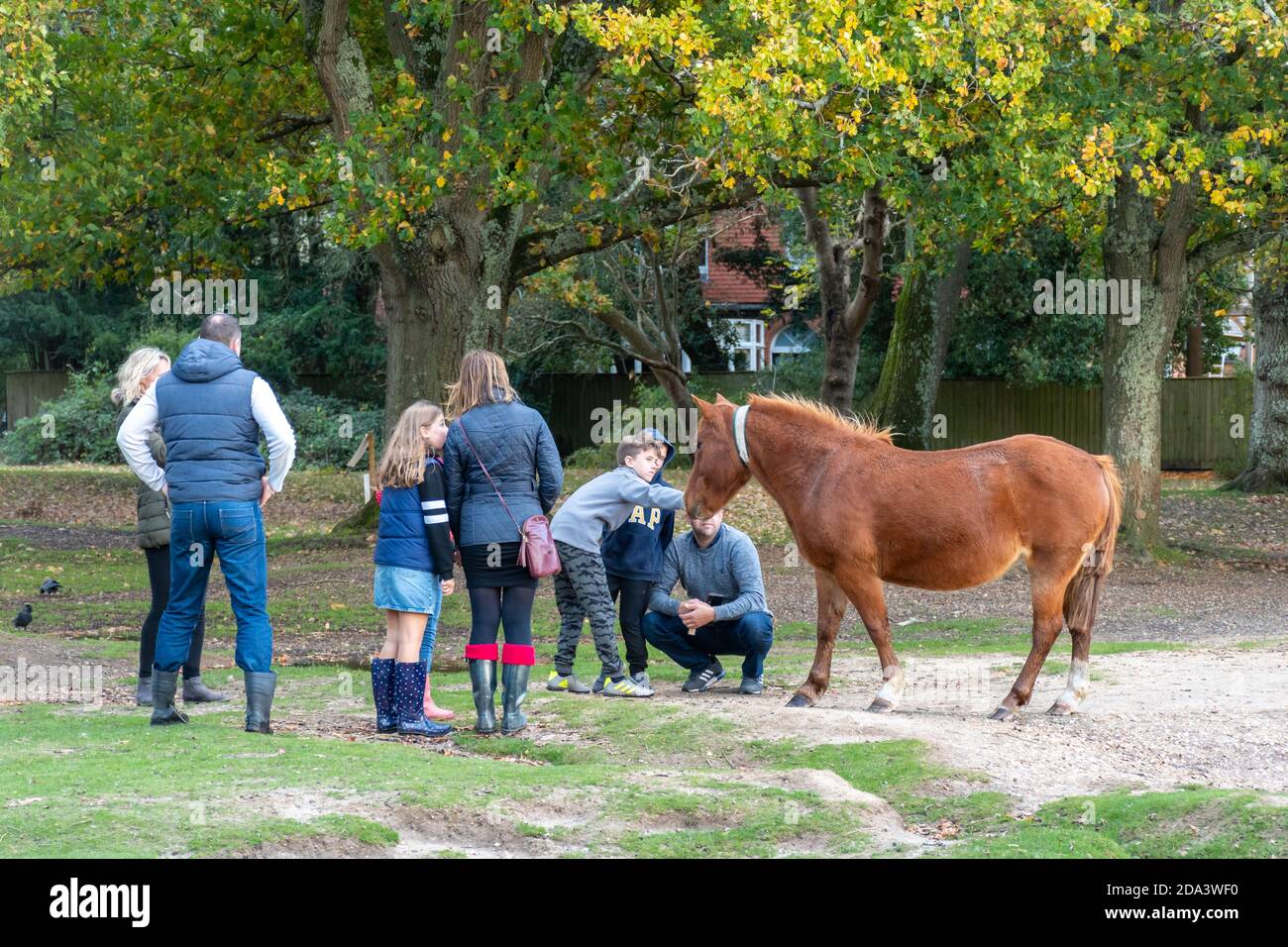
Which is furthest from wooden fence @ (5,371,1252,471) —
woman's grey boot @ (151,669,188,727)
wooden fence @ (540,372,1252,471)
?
woman's grey boot @ (151,669,188,727)

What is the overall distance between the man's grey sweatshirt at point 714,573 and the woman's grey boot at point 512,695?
1.55 meters

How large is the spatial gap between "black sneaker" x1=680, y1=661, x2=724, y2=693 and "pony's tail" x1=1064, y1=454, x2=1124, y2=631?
2335 millimetres

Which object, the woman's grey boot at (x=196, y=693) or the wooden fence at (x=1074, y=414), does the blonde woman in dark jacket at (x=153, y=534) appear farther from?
the wooden fence at (x=1074, y=414)

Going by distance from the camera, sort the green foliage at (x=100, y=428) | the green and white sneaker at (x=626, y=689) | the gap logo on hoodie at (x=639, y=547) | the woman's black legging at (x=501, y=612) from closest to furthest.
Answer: the woman's black legging at (x=501, y=612) < the green and white sneaker at (x=626, y=689) < the gap logo on hoodie at (x=639, y=547) < the green foliage at (x=100, y=428)

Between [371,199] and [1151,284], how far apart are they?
9.30 metres

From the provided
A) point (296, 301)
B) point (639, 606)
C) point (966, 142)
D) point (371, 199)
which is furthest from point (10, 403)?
point (639, 606)

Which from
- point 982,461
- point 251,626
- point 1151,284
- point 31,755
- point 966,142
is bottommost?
point 31,755

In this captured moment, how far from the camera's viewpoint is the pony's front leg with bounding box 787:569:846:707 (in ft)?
30.7

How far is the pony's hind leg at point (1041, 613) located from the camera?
29.4 ft

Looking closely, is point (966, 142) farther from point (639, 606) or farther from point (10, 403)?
point (10, 403)

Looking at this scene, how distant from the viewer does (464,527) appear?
8383 millimetres

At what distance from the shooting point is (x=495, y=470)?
838 centimetres

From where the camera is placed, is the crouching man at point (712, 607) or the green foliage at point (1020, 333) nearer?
the crouching man at point (712, 607)

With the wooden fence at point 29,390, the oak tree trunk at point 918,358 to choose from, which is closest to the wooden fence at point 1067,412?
the oak tree trunk at point 918,358
